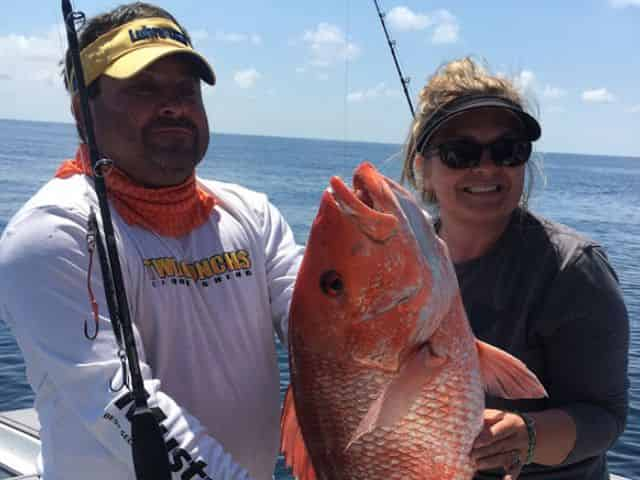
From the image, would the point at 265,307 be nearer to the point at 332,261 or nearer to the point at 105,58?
the point at 332,261

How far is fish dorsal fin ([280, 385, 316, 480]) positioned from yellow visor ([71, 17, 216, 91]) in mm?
1157

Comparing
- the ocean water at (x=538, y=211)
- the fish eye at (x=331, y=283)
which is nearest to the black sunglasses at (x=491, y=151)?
the ocean water at (x=538, y=211)

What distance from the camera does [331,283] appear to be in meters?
1.77

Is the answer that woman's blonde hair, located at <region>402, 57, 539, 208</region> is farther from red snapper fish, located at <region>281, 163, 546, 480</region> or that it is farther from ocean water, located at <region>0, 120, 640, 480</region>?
red snapper fish, located at <region>281, 163, 546, 480</region>

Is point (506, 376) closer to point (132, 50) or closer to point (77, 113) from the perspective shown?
point (132, 50)

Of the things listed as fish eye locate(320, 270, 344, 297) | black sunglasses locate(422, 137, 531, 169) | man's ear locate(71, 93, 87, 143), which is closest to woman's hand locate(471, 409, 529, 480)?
fish eye locate(320, 270, 344, 297)

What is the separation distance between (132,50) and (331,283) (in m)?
1.06

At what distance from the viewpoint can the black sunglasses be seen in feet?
8.04

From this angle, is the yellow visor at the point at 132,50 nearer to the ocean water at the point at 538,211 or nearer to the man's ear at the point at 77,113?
the man's ear at the point at 77,113

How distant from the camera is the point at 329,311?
1.76 metres

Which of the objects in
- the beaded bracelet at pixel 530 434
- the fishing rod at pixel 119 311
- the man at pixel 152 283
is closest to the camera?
the fishing rod at pixel 119 311

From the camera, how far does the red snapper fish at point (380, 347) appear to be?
1.73m

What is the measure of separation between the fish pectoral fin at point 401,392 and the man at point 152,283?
424mm

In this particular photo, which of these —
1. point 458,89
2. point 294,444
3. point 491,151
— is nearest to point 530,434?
point 294,444
